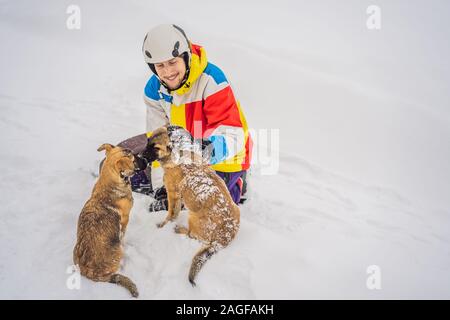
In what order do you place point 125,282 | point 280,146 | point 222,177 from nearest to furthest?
point 125,282 → point 222,177 → point 280,146

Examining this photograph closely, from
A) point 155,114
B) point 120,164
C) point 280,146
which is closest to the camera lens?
point 120,164

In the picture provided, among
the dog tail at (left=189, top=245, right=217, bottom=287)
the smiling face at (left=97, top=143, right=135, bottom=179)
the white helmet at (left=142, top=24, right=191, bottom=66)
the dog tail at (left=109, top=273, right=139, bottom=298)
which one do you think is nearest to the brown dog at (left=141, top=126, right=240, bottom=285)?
the dog tail at (left=189, top=245, right=217, bottom=287)

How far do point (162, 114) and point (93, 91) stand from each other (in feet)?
11.7

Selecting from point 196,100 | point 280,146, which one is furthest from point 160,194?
point 280,146

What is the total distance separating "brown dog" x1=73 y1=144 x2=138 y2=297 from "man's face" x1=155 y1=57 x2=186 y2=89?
92 cm

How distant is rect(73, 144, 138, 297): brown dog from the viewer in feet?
7.71

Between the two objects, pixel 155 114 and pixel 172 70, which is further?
pixel 155 114

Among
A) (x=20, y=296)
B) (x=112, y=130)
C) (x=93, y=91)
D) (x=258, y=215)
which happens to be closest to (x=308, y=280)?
(x=258, y=215)

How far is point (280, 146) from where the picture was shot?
5586 mm

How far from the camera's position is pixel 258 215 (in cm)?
377

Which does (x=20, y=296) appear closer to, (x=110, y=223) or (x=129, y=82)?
(x=110, y=223)

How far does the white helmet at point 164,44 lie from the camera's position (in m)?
2.77

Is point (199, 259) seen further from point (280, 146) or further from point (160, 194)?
point (280, 146)

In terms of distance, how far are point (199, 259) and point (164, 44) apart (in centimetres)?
208
